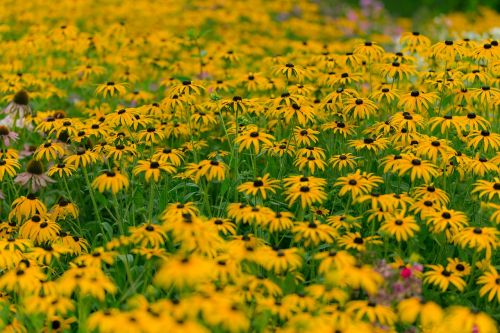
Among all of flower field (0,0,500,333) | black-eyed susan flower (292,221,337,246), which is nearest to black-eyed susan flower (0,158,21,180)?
flower field (0,0,500,333)

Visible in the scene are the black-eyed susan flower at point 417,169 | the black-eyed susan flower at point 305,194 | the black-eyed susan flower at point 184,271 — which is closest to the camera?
the black-eyed susan flower at point 184,271

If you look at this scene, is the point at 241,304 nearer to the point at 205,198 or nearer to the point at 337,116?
the point at 205,198

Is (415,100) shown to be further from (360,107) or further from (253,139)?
(253,139)

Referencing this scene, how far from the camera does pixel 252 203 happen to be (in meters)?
5.64

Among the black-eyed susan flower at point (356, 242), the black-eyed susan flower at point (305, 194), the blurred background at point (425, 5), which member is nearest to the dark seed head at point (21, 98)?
the black-eyed susan flower at point (305, 194)

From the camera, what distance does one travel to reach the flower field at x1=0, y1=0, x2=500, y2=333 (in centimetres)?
418

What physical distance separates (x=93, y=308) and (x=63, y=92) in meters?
4.06

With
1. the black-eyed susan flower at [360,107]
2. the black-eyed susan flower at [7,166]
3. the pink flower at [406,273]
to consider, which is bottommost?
the pink flower at [406,273]

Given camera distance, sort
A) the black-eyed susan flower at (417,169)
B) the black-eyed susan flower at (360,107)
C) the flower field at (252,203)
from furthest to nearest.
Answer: the black-eyed susan flower at (360,107)
the black-eyed susan flower at (417,169)
the flower field at (252,203)

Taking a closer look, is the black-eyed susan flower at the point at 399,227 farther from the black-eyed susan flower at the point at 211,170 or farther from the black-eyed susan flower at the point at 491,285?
the black-eyed susan flower at the point at 211,170

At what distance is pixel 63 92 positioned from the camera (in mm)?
8492

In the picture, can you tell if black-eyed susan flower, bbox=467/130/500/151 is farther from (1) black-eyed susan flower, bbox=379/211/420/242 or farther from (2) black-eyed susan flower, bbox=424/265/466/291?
(2) black-eyed susan flower, bbox=424/265/466/291

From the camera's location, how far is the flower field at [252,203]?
4.18 m

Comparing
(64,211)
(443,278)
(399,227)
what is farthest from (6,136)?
(443,278)
